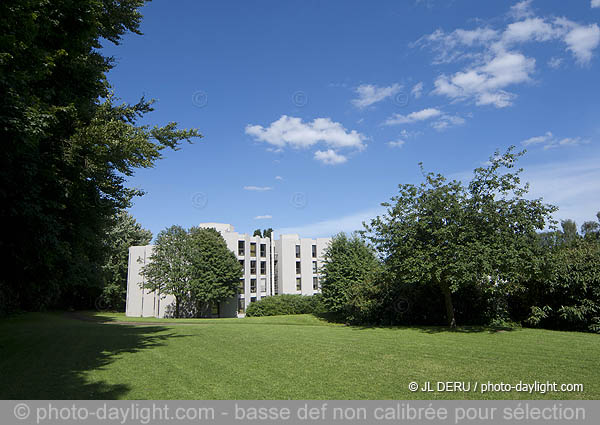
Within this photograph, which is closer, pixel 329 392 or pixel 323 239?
pixel 329 392

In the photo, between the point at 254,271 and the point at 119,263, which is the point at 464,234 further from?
the point at 119,263

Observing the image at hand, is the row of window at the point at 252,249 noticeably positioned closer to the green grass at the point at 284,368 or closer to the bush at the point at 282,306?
the bush at the point at 282,306

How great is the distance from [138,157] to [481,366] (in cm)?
1150

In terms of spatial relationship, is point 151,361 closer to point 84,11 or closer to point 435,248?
point 84,11

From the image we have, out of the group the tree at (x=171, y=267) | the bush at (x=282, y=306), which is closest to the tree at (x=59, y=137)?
the tree at (x=171, y=267)

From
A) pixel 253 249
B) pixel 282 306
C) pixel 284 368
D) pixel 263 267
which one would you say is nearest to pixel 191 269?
pixel 282 306

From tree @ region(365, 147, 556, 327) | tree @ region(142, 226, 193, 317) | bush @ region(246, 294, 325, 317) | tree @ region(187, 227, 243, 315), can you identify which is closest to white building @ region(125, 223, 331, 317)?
tree @ region(142, 226, 193, 317)

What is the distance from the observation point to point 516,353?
11.0 m

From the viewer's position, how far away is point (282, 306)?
41.9m

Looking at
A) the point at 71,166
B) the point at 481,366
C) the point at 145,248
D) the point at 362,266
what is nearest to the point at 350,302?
the point at 362,266

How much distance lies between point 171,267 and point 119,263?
16.8m

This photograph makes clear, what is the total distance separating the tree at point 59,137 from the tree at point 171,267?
2680 centimetres

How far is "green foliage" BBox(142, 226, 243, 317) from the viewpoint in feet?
A: 137

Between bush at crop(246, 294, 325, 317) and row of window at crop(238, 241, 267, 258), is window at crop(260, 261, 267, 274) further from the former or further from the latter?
bush at crop(246, 294, 325, 317)
